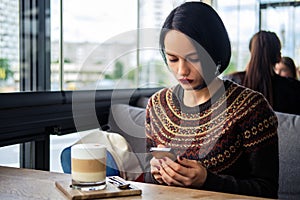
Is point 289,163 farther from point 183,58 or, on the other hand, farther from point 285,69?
point 285,69

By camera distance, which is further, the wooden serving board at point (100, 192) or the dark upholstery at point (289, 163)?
the dark upholstery at point (289, 163)

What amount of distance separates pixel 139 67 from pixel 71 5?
86 centimetres

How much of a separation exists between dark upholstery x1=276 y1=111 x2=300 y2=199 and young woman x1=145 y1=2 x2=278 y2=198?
52cm

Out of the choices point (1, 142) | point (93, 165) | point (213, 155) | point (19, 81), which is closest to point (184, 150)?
point (213, 155)

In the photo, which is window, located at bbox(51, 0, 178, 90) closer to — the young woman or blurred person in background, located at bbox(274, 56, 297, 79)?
the young woman

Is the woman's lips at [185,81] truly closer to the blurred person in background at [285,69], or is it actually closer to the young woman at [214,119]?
the young woman at [214,119]

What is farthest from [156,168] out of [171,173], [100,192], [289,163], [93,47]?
[93,47]

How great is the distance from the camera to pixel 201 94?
5.17ft

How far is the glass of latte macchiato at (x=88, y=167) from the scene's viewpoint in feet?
3.74

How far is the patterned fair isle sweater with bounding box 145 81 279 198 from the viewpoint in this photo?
1.43 meters

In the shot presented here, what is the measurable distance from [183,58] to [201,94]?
0.19 metres

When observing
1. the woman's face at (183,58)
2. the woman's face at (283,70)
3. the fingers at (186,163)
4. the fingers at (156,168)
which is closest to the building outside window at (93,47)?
the woman's face at (183,58)

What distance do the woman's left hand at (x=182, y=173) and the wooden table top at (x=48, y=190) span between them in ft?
0.25

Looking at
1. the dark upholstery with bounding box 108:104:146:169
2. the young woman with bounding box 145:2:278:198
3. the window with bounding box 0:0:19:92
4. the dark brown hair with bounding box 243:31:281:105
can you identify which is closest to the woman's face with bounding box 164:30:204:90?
the young woman with bounding box 145:2:278:198
